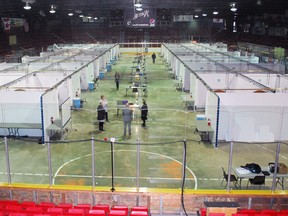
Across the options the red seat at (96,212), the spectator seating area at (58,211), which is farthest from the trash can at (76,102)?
the red seat at (96,212)

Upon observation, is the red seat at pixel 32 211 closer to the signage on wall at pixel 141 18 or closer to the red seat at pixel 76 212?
the red seat at pixel 76 212

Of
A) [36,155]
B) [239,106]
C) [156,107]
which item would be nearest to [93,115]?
[156,107]

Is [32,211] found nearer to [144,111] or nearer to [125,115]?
[125,115]

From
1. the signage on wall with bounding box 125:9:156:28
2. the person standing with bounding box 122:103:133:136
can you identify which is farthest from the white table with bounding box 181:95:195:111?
the signage on wall with bounding box 125:9:156:28

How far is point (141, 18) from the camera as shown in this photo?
30141 mm

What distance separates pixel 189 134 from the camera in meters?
15.9

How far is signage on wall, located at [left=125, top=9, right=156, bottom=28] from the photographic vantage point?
2969cm

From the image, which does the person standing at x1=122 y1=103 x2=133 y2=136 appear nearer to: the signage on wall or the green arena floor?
the green arena floor

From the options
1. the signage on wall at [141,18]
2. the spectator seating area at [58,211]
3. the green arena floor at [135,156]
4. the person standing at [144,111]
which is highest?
the signage on wall at [141,18]

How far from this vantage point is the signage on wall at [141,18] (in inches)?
1169

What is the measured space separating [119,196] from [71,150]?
530 centimetres

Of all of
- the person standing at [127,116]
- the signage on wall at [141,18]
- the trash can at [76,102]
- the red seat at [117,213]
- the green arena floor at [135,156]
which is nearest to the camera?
the red seat at [117,213]

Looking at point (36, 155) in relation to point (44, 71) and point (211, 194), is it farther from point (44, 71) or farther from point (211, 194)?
point (44, 71)

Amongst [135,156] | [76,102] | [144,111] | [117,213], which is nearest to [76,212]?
[117,213]
